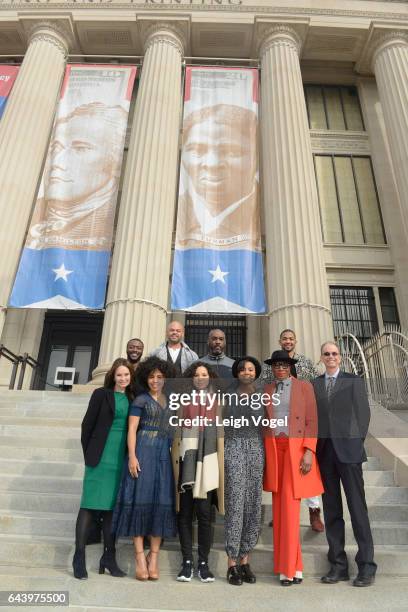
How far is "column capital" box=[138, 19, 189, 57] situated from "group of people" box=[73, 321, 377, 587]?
15089mm

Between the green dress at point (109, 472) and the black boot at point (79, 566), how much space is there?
370 millimetres

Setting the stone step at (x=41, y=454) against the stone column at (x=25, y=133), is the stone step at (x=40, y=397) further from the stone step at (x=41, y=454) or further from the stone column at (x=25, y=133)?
the stone column at (x=25, y=133)

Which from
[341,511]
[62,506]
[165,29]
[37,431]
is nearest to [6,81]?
[165,29]

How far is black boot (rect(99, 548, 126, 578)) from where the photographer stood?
3.73m

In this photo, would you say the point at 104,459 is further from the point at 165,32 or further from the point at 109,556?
the point at 165,32

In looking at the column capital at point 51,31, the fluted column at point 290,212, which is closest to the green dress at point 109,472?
the fluted column at point 290,212

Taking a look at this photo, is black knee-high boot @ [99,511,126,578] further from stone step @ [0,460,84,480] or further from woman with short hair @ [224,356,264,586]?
stone step @ [0,460,84,480]

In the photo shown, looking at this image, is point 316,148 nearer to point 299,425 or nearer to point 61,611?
point 299,425

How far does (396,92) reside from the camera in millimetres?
14516

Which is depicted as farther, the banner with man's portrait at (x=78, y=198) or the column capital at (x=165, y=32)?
the column capital at (x=165, y=32)

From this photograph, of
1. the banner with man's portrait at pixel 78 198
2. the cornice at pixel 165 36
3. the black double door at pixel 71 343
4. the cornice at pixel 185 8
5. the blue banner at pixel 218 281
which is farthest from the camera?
the cornice at pixel 185 8

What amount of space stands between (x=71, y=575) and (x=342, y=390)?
9.57 feet

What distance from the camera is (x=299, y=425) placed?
3.97 meters

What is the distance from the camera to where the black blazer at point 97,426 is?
3955mm
